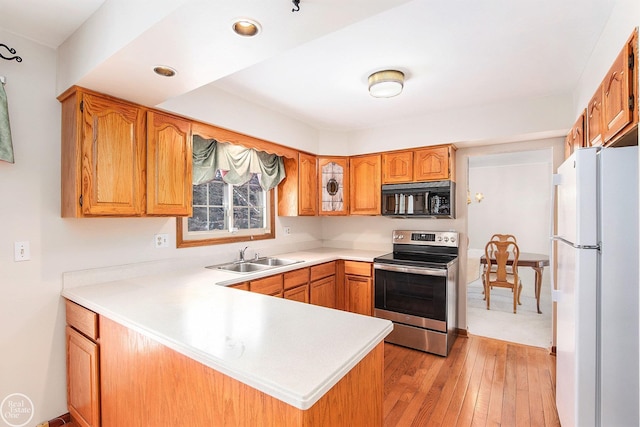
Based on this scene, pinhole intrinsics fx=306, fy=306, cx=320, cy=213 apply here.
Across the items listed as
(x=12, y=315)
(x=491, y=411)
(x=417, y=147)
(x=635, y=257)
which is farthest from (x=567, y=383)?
(x=12, y=315)

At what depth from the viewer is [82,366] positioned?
1835 millimetres

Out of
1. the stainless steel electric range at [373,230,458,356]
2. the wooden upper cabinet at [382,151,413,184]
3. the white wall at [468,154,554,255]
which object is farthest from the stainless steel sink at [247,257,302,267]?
the white wall at [468,154,554,255]

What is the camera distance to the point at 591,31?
70.4 inches

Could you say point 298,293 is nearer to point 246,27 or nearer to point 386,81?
→ point 386,81

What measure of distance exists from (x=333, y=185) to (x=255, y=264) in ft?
4.67

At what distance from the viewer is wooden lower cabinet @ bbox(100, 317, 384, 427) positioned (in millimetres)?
948

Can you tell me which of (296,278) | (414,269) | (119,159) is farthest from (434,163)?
(119,159)

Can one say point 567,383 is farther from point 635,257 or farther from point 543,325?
point 543,325

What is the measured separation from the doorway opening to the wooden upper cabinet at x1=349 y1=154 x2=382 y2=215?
2164mm

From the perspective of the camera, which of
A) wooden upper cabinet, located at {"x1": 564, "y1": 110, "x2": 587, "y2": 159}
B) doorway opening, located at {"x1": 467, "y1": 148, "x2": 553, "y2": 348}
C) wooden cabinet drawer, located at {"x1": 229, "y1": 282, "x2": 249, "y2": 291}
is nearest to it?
wooden upper cabinet, located at {"x1": 564, "y1": 110, "x2": 587, "y2": 159}

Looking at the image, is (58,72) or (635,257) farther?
(58,72)

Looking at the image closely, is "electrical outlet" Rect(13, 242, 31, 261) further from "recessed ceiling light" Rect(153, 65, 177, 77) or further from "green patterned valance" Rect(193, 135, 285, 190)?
"recessed ceiling light" Rect(153, 65, 177, 77)

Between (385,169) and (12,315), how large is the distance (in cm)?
336

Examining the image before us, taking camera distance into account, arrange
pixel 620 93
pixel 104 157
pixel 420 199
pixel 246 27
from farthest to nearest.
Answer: pixel 420 199, pixel 104 157, pixel 620 93, pixel 246 27
